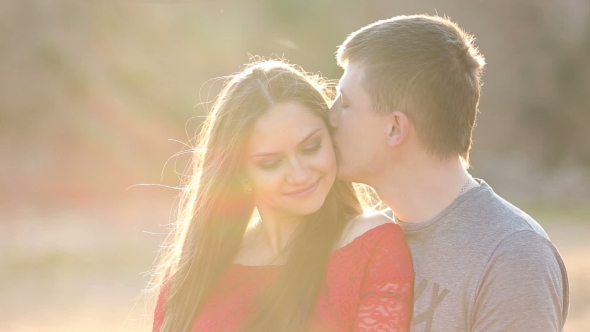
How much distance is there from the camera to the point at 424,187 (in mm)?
2627

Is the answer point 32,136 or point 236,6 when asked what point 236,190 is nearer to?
point 32,136

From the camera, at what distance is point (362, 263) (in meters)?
2.62

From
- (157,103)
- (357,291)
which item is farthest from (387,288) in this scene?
(157,103)

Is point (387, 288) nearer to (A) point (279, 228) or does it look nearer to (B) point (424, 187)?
(B) point (424, 187)

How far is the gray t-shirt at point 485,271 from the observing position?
2201 millimetres

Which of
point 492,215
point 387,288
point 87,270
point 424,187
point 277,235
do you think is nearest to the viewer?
point 492,215

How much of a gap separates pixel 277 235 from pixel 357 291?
516 mm

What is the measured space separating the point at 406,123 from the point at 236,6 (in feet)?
63.5

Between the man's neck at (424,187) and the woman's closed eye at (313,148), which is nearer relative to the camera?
the man's neck at (424,187)

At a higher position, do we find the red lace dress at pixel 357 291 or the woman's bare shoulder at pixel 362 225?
the woman's bare shoulder at pixel 362 225

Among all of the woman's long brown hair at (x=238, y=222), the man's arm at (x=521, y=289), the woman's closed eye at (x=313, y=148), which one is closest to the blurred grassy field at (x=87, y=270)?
the woman's long brown hair at (x=238, y=222)

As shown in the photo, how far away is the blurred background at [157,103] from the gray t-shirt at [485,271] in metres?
9.09

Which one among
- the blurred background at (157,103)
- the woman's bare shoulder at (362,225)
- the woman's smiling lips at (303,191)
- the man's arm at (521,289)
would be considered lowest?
the man's arm at (521,289)

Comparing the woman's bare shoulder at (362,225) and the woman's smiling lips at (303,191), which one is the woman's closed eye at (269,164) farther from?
the woman's bare shoulder at (362,225)
